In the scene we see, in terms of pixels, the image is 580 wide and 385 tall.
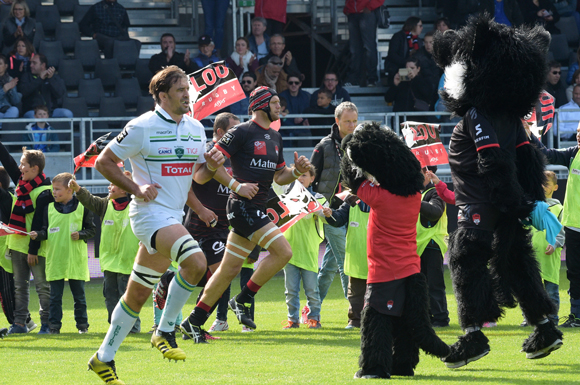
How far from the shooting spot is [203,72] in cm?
879

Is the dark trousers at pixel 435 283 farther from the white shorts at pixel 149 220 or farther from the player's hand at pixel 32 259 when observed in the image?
the player's hand at pixel 32 259

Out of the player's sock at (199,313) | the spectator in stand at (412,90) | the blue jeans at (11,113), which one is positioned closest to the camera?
the player's sock at (199,313)

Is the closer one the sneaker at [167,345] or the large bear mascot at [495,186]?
the sneaker at [167,345]

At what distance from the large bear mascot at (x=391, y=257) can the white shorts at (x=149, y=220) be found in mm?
1412

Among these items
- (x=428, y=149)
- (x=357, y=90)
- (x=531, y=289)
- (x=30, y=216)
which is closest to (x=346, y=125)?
(x=428, y=149)

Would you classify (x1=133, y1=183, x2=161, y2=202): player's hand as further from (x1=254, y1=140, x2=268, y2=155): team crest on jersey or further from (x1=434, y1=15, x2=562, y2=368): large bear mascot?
(x1=434, y1=15, x2=562, y2=368): large bear mascot

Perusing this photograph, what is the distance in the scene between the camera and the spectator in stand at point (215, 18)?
19.1 meters

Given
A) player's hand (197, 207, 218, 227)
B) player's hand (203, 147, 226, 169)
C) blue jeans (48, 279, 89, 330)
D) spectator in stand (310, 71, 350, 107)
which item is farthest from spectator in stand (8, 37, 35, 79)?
player's hand (203, 147, 226, 169)

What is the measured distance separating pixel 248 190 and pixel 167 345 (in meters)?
1.88

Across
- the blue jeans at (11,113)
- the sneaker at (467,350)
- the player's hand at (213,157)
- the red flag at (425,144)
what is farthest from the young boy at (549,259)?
the blue jeans at (11,113)

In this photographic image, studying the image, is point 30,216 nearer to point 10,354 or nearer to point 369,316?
point 10,354

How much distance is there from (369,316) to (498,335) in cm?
281

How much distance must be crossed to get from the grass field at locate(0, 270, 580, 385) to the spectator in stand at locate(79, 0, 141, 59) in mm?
10412

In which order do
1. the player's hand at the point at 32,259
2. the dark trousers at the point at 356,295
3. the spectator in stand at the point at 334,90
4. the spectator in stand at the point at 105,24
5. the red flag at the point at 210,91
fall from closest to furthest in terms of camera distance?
the red flag at the point at 210,91, the dark trousers at the point at 356,295, the player's hand at the point at 32,259, the spectator in stand at the point at 334,90, the spectator in stand at the point at 105,24
